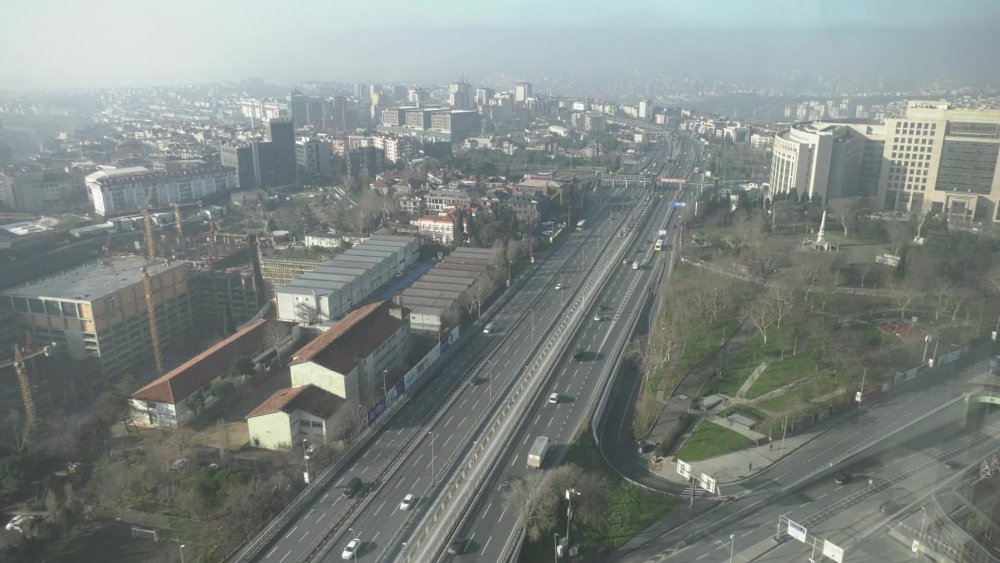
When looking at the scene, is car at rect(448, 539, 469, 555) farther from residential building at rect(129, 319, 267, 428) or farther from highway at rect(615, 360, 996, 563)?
residential building at rect(129, 319, 267, 428)

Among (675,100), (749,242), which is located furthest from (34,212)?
(675,100)

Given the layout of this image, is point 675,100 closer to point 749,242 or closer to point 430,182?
point 430,182

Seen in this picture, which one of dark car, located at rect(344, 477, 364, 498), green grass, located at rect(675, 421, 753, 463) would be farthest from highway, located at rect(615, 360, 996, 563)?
dark car, located at rect(344, 477, 364, 498)

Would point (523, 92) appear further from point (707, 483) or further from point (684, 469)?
point (707, 483)

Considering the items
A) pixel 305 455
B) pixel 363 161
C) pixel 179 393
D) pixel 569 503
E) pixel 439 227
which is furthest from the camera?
pixel 363 161

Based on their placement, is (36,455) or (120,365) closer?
(36,455)

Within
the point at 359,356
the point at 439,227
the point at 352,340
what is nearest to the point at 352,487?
the point at 359,356
